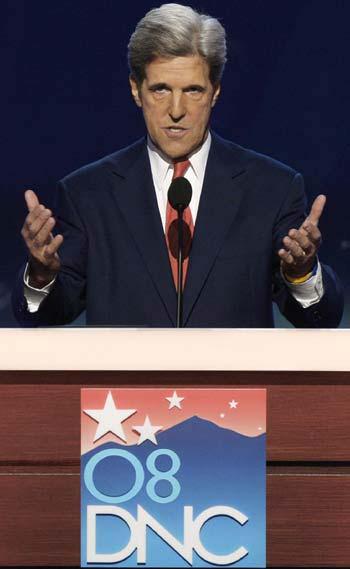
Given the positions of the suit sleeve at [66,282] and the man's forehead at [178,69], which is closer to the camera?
the suit sleeve at [66,282]

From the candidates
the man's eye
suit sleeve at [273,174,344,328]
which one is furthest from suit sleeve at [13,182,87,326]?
suit sleeve at [273,174,344,328]

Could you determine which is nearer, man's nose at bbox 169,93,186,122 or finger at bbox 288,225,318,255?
finger at bbox 288,225,318,255

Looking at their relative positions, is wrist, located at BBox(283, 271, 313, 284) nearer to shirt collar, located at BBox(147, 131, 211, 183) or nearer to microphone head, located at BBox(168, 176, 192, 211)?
microphone head, located at BBox(168, 176, 192, 211)

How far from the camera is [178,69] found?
2.09m

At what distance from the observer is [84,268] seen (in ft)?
6.91

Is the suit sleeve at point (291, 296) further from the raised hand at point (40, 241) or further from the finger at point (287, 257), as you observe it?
the raised hand at point (40, 241)

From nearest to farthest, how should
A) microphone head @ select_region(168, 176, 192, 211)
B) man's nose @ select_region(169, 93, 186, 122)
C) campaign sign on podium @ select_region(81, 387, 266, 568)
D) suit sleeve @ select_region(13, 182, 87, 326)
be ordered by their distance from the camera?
campaign sign on podium @ select_region(81, 387, 266, 568), microphone head @ select_region(168, 176, 192, 211), suit sleeve @ select_region(13, 182, 87, 326), man's nose @ select_region(169, 93, 186, 122)

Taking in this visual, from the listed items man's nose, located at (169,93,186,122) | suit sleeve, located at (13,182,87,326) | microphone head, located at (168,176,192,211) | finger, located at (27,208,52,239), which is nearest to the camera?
finger, located at (27,208,52,239)

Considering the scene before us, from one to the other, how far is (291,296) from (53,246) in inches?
17.7

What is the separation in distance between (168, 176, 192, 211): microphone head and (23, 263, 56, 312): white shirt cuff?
247 mm

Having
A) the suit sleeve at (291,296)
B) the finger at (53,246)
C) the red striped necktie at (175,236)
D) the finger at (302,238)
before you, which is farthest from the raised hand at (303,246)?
the finger at (53,246)

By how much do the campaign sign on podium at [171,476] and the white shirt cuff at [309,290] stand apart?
14.2 inches

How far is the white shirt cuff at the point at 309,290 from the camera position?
6.17 feet

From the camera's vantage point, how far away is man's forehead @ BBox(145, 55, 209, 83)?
2092 mm
